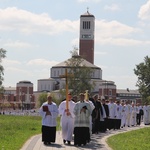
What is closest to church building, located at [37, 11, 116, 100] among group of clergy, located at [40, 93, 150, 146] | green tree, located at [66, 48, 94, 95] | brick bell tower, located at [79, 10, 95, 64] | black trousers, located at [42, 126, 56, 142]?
brick bell tower, located at [79, 10, 95, 64]

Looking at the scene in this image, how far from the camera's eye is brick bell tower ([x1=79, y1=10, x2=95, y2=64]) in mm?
140750

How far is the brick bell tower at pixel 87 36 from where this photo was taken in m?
141

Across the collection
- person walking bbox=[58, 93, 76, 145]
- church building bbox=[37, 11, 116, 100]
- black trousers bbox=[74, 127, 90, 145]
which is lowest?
black trousers bbox=[74, 127, 90, 145]

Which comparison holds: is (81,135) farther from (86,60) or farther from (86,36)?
(86,36)

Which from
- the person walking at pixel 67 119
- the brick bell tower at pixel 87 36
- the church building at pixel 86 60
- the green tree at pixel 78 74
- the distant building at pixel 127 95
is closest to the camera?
the person walking at pixel 67 119

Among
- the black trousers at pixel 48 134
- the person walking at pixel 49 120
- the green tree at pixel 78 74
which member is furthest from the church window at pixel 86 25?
the black trousers at pixel 48 134

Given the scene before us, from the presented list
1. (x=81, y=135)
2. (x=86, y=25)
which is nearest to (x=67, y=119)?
(x=81, y=135)

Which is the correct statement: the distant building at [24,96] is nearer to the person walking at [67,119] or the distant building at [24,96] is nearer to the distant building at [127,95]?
the distant building at [127,95]

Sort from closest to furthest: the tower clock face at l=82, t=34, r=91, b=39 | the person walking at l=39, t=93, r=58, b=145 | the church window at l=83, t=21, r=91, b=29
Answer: the person walking at l=39, t=93, r=58, b=145, the tower clock face at l=82, t=34, r=91, b=39, the church window at l=83, t=21, r=91, b=29

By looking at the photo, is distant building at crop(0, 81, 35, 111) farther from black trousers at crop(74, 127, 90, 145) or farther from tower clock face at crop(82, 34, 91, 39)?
black trousers at crop(74, 127, 90, 145)

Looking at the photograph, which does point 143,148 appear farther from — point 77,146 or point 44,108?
point 44,108

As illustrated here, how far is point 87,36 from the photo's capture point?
468 feet

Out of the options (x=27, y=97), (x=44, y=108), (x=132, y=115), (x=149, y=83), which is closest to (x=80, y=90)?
(x=149, y=83)

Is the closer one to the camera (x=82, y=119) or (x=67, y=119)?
(x=82, y=119)
